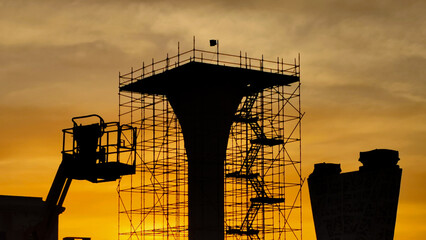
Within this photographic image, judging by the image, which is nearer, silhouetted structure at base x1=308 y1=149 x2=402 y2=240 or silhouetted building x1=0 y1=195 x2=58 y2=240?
silhouetted building x1=0 y1=195 x2=58 y2=240

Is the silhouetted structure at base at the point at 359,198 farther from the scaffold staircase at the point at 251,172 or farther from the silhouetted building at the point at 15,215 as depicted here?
the silhouetted building at the point at 15,215

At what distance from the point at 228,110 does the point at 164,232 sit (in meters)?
12.1

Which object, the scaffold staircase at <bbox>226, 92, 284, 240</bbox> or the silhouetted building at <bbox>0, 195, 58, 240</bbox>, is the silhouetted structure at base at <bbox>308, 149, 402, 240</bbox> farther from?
the silhouetted building at <bbox>0, 195, 58, 240</bbox>

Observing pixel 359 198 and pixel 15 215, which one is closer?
pixel 15 215

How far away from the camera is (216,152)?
7806 centimetres

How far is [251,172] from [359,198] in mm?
11062

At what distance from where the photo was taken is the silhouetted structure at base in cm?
6981

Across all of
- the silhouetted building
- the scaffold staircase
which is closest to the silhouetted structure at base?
the scaffold staircase

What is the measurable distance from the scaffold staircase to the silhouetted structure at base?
4122 mm

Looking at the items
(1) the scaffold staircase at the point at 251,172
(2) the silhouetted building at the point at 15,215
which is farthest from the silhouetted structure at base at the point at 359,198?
(2) the silhouetted building at the point at 15,215

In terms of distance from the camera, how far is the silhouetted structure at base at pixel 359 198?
2749 inches

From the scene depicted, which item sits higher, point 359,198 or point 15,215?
point 359,198

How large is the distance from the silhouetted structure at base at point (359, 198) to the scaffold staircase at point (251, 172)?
412 cm

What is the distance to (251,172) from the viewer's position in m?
80.0
